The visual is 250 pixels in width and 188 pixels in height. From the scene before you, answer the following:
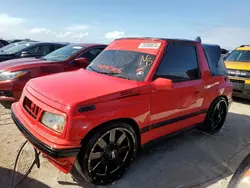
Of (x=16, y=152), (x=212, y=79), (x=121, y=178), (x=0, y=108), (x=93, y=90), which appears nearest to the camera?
(x=93, y=90)

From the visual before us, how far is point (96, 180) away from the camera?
262 cm

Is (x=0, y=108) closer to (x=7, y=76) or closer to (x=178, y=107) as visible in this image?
(x=7, y=76)

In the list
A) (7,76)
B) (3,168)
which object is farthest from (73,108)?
(7,76)

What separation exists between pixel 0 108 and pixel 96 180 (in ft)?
11.6

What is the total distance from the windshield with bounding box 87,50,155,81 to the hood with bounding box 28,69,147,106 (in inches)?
5.3

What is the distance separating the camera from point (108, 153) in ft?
8.72

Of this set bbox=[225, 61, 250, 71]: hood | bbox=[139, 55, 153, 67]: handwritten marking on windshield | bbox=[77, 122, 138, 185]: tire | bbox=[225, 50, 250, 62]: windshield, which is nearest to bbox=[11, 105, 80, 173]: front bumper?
bbox=[77, 122, 138, 185]: tire

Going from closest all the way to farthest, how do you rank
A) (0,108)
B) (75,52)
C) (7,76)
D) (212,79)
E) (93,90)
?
1. (93,90)
2. (212,79)
3. (7,76)
4. (0,108)
5. (75,52)

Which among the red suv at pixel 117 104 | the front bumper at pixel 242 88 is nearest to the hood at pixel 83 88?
the red suv at pixel 117 104

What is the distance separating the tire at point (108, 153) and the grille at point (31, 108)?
2.27 ft

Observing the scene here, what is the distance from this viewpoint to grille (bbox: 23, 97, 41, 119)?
8.35 ft

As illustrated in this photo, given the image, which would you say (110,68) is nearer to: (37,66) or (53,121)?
(53,121)

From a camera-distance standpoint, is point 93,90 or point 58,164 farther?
point 93,90

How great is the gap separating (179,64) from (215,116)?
1.60 metres
